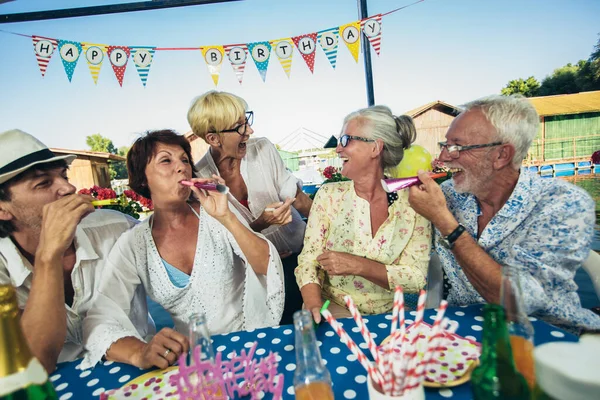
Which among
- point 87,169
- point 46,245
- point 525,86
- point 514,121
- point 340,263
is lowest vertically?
point 340,263

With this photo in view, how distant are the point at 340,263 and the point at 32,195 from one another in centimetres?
172

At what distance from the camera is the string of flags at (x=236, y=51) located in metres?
Result: 4.48

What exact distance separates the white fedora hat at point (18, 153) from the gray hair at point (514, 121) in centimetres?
250

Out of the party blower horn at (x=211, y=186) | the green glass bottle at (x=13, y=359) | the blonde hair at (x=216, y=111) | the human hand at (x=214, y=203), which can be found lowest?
the green glass bottle at (x=13, y=359)

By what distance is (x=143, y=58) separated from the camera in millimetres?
4668

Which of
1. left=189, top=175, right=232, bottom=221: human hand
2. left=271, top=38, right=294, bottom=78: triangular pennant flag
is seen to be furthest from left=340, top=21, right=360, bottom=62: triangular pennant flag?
left=189, top=175, right=232, bottom=221: human hand

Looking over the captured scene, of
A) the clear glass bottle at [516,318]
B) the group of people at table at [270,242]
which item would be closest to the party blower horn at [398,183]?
the group of people at table at [270,242]

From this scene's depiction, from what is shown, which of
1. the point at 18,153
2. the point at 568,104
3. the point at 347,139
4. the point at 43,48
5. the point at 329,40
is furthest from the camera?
the point at 568,104

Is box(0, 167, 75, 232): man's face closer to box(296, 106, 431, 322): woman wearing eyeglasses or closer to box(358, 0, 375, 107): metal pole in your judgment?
box(296, 106, 431, 322): woman wearing eyeglasses

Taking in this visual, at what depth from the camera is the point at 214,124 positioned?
287cm

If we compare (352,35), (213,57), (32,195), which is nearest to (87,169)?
(213,57)

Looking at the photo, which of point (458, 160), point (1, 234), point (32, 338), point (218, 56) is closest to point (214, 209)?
point (32, 338)

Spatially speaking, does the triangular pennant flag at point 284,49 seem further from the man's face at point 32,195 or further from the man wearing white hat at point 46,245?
the man's face at point 32,195

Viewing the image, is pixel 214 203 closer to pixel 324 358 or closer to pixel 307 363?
pixel 324 358
